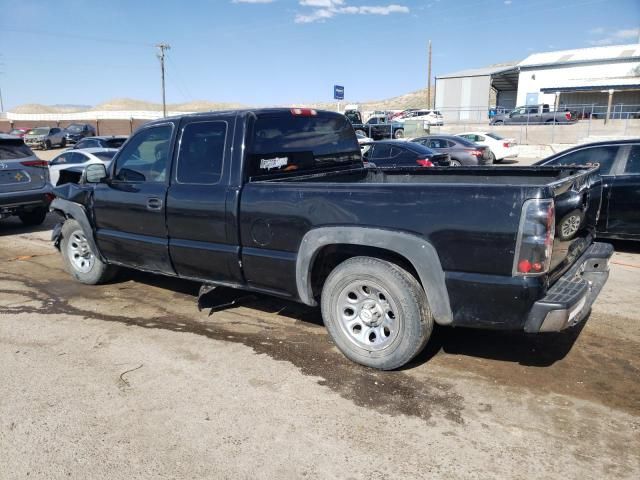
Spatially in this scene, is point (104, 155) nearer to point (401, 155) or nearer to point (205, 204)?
point (401, 155)

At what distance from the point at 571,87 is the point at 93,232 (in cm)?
4481

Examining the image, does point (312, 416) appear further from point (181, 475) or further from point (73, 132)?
point (73, 132)

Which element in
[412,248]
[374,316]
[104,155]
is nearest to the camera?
[412,248]

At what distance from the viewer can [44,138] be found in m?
36.8

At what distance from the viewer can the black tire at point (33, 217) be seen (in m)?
10.5

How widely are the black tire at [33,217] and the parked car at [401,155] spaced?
7.49 metres

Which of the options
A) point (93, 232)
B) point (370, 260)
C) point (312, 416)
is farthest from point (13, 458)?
point (93, 232)

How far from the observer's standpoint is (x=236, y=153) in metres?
4.36

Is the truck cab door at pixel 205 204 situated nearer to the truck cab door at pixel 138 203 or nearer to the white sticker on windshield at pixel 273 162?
Result: the truck cab door at pixel 138 203

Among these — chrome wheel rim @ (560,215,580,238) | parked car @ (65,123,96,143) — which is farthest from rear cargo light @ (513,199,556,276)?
parked car @ (65,123,96,143)

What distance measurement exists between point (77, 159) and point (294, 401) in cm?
1347

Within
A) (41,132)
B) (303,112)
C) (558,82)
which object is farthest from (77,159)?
(558,82)

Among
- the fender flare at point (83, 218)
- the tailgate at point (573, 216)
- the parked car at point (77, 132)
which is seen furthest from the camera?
the parked car at point (77, 132)

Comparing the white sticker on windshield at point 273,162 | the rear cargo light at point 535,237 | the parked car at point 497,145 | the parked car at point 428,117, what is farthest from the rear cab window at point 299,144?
the parked car at point 428,117
